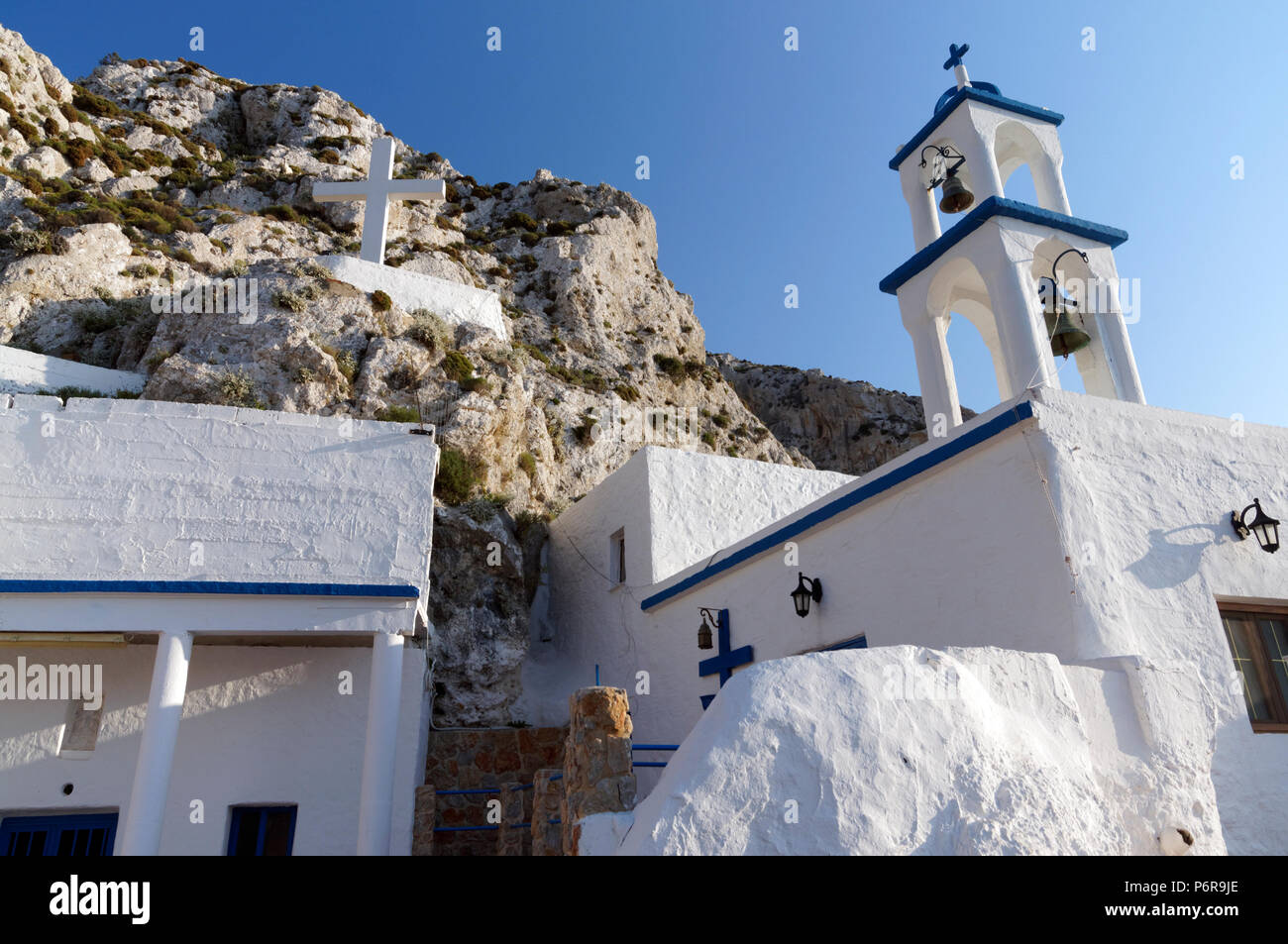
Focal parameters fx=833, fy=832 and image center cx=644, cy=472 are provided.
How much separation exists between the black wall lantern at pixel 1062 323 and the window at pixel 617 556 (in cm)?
811

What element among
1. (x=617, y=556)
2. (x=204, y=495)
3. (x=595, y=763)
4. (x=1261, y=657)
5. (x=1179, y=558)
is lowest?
(x=595, y=763)

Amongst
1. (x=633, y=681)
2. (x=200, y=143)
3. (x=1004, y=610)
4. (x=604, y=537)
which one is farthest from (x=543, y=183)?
(x=1004, y=610)

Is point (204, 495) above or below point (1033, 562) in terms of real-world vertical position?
above

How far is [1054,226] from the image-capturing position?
10.2 metres

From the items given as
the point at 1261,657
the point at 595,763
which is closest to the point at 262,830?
the point at 595,763

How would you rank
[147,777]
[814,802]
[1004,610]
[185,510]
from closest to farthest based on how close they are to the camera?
[814,802] → [1004,610] → [147,777] → [185,510]

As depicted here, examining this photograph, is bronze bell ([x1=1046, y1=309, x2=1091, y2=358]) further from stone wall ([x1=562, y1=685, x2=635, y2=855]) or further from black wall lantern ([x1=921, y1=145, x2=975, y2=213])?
stone wall ([x1=562, y1=685, x2=635, y2=855])

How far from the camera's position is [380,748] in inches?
363

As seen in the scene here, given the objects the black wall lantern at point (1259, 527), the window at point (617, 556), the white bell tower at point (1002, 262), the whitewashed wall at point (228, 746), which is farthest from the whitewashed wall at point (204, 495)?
the black wall lantern at point (1259, 527)

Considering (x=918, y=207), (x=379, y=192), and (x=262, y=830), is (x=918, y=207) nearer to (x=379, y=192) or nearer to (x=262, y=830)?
(x=262, y=830)

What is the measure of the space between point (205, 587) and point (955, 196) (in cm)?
1042

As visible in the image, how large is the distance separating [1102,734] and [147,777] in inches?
351

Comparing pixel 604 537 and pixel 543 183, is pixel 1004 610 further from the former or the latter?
pixel 543 183

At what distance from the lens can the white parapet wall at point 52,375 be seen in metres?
16.0
